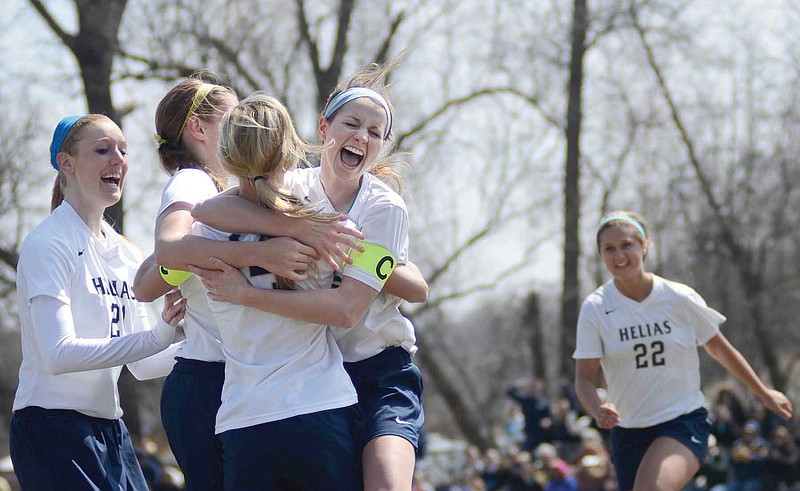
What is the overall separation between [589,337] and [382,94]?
8.51 ft

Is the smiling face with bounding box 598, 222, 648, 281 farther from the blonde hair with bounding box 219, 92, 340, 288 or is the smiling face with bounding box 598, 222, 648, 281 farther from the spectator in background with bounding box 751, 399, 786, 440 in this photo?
the spectator in background with bounding box 751, 399, 786, 440

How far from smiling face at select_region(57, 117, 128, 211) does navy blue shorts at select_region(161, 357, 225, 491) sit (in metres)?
0.96

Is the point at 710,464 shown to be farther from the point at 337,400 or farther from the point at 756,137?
the point at 756,137

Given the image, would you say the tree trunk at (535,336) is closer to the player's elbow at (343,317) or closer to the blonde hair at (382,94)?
the blonde hair at (382,94)

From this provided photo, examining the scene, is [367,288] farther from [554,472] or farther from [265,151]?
[554,472]

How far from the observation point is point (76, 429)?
144 inches

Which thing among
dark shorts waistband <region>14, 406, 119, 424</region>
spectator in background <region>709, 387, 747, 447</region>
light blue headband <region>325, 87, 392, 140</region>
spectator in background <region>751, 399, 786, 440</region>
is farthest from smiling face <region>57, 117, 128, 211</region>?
spectator in background <region>751, 399, 786, 440</region>

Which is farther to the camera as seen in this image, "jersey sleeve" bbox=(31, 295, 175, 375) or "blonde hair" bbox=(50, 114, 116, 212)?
"blonde hair" bbox=(50, 114, 116, 212)

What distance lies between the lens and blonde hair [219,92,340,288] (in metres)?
2.92

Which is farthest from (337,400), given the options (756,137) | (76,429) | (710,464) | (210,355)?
(756,137)

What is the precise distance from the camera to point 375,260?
3.09 metres

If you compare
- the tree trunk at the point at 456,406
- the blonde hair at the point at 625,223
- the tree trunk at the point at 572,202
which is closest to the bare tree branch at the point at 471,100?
the tree trunk at the point at 572,202

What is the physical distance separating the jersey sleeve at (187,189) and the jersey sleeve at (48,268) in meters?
0.52

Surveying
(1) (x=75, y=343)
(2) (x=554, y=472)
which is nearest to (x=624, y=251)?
(1) (x=75, y=343)
